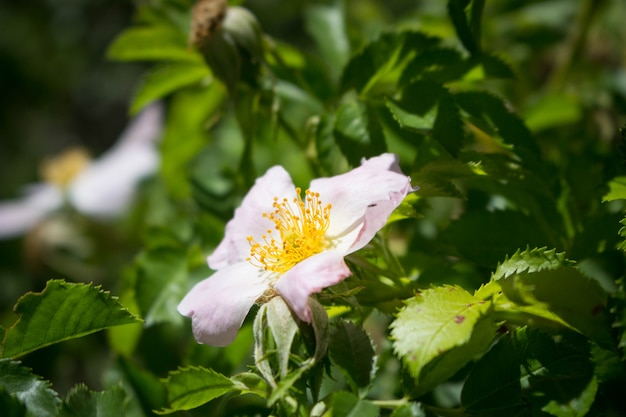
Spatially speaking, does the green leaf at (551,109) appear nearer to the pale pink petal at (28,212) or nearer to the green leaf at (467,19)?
the green leaf at (467,19)

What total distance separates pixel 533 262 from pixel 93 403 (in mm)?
441

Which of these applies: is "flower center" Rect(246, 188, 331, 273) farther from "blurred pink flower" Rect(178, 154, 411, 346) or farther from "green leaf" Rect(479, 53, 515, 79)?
"green leaf" Rect(479, 53, 515, 79)

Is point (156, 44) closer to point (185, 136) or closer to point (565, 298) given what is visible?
point (185, 136)

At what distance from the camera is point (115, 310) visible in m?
0.63

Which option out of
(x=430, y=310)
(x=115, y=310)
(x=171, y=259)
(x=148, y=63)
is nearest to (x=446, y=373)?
(x=430, y=310)

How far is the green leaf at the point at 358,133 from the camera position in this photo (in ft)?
2.43

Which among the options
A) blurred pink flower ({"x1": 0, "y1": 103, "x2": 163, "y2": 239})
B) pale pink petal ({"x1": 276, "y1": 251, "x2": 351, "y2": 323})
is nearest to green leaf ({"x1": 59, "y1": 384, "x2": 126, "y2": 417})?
pale pink petal ({"x1": 276, "y1": 251, "x2": 351, "y2": 323})

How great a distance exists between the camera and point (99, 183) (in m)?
1.63

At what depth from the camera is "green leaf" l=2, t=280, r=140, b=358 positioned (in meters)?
0.63

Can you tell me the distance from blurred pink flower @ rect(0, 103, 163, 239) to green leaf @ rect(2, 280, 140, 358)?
891 millimetres

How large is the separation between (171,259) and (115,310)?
32cm

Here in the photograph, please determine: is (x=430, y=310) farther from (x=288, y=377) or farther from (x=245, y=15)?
(x=245, y=15)

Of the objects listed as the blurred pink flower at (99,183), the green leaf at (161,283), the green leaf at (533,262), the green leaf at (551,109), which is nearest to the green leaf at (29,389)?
the green leaf at (161,283)

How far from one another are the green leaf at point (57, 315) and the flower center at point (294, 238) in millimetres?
157
